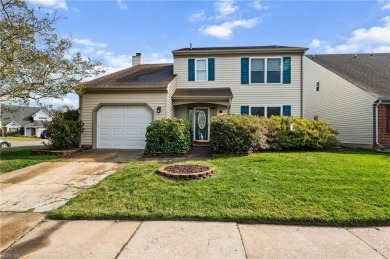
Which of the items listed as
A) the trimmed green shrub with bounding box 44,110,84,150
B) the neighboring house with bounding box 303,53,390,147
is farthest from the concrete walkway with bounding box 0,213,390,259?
the neighboring house with bounding box 303,53,390,147

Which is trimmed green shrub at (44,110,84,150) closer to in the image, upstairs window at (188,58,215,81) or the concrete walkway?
upstairs window at (188,58,215,81)

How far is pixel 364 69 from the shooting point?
15.4 metres

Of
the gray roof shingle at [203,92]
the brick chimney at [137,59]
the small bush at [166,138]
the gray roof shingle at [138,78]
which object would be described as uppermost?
the brick chimney at [137,59]

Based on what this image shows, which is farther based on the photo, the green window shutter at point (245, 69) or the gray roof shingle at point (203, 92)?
the green window shutter at point (245, 69)

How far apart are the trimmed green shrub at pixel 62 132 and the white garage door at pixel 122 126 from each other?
1.10 metres

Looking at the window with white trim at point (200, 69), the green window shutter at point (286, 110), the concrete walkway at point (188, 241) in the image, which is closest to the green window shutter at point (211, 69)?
the window with white trim at point (200, 69)

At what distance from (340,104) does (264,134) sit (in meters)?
7.17

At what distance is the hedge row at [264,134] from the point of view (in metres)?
9.23

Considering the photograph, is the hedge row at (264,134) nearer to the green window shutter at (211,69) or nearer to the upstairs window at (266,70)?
the upstairs window at (266,70)

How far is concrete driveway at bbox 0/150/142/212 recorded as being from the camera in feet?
17.1

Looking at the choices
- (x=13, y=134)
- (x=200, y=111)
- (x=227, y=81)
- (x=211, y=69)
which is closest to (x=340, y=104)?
(x=227, y=81)

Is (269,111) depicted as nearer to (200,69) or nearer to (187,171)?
(200,69)

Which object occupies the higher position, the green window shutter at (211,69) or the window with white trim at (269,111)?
the green window shutter at (211,69)

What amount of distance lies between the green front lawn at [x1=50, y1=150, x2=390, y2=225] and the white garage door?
5.25 metres
